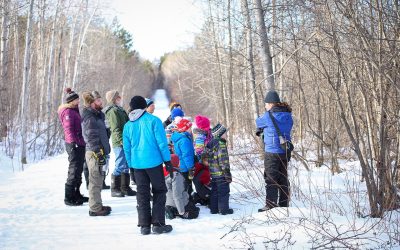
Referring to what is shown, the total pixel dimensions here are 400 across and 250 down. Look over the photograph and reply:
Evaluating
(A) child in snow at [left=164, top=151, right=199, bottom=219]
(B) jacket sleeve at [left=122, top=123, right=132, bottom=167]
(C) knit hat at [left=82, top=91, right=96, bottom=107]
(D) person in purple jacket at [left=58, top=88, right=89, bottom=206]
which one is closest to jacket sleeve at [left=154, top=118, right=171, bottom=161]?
(B) jacket sleeve at [left=122, top=123, right=132, bottom=167]

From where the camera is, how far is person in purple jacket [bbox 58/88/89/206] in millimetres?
6531

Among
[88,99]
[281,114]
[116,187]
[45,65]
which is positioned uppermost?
[45,65]

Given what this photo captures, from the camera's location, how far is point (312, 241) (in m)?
4.06

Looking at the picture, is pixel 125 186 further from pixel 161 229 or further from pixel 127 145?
pixel 161 229

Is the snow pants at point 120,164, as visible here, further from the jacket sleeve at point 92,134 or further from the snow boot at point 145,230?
the snow boot at point 145,230

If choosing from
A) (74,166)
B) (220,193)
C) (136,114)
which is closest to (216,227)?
(220,193)

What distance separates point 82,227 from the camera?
17.4ft

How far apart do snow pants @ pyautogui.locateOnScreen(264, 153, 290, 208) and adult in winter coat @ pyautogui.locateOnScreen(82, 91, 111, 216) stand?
101 inches

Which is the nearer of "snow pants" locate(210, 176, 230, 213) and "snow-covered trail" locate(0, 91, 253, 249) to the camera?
"snow-covered trail" locate(0, 91, 253, 249)

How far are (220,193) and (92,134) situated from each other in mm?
2282

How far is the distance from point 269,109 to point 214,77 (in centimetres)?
1746

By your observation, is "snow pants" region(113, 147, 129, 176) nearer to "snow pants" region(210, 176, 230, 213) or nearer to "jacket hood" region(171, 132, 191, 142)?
"jacket hood" region(171, 132, 191, 142)

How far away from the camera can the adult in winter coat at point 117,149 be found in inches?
285

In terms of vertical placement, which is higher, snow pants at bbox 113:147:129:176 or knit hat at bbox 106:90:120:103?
knit hat at bbox 106:90:120:103
